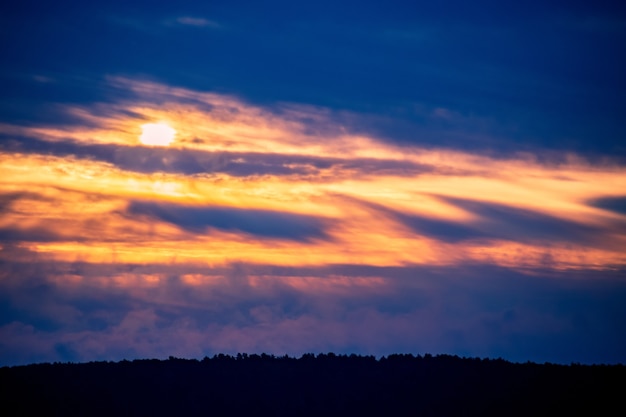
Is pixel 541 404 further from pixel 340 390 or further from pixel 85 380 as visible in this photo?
pixel 85 380

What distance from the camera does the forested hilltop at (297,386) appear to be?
63781mm

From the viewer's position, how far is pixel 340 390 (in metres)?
69.5

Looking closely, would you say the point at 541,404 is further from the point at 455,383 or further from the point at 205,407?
the point at 205,407

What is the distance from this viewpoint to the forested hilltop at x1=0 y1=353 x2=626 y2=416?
63781 millimetres

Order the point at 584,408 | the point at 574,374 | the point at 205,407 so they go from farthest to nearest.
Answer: the point at 205,407
the point at 574,374
the point at 584,408

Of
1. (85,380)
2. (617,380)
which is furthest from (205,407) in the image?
(617,380)

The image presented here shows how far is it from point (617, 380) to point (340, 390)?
19225 mm

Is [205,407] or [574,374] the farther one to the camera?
[205,407]

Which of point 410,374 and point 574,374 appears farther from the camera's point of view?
point 410,374

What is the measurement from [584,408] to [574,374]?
4.52 m

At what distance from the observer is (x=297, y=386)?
70.1 m

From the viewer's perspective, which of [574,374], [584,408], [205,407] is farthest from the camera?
[205,407]

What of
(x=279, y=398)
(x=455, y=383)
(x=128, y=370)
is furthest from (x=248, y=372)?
(x=455, y=383)

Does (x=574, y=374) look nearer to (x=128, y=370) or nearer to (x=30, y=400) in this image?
(x=128, y=370)
